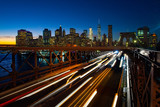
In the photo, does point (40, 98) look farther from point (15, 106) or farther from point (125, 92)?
point (125, 92)

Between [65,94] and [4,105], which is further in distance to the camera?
[65,94]

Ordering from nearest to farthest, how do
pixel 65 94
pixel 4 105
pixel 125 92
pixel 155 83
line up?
pixel 155 83, pixel 4 105, pixel 65 94, pixel 125 92

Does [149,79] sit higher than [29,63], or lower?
higher

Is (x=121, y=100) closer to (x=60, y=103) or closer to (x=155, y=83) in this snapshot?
(x=60, y=103)

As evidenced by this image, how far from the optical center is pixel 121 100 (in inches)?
378

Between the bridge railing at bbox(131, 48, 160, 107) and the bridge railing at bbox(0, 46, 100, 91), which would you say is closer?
the bridge railing at bbox(131, 48, 160, 107)

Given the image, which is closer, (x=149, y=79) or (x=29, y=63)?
(x=149, y=79)

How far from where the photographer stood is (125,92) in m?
11.4

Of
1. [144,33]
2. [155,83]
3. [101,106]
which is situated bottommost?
[101,106]

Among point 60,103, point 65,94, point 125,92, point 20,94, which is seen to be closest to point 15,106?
point 20,94

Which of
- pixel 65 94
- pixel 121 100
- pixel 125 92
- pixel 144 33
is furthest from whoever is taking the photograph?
pixel 144 33

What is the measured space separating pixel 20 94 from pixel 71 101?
5.36 metres

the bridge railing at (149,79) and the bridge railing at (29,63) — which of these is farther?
the bridge railing at (29,63)

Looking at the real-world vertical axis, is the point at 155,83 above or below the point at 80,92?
above
